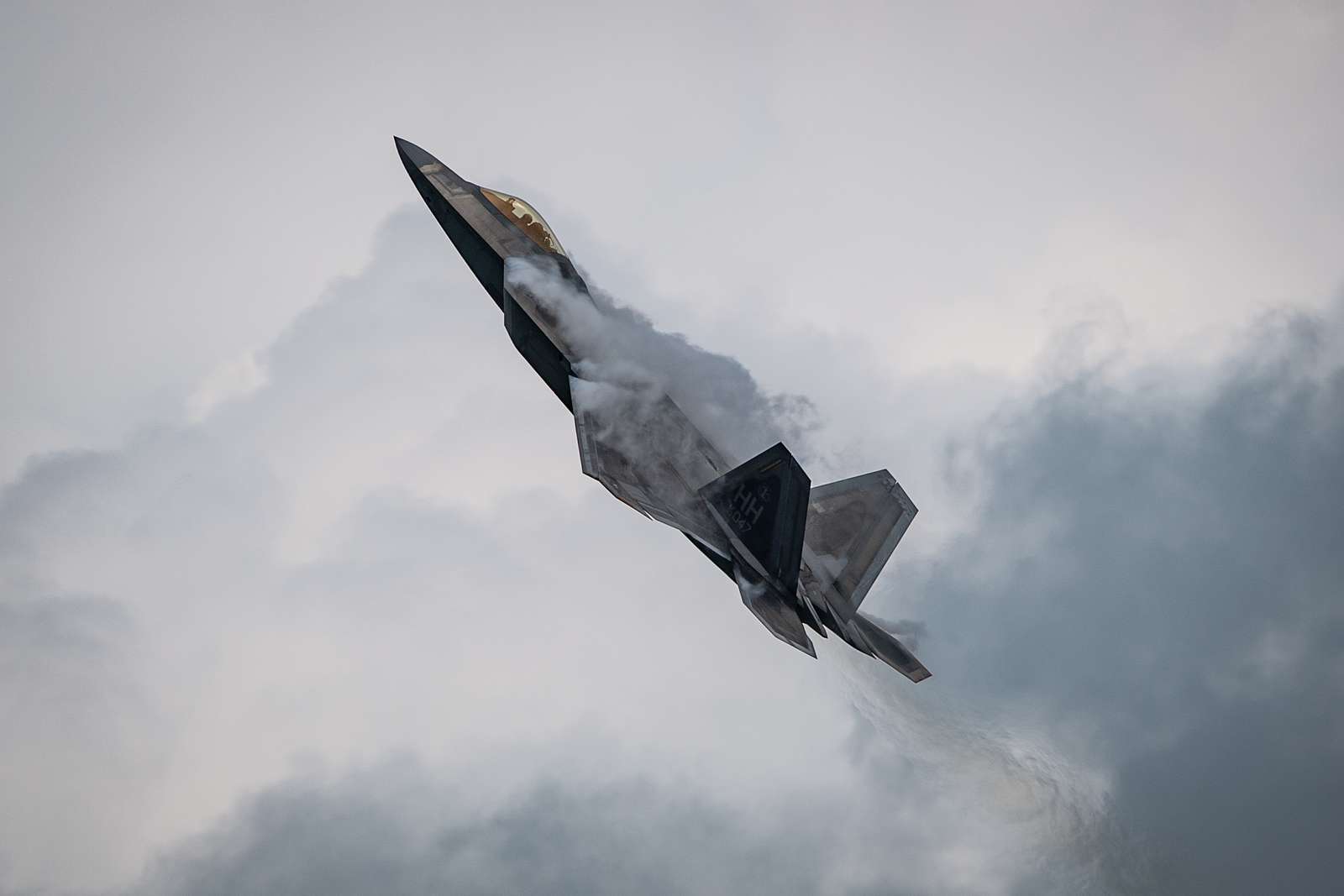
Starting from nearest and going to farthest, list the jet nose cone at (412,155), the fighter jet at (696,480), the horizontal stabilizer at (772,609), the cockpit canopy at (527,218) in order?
the horizontal stabilizer at (772,609)
the fighter jet at (696,480)
the cockpit canopy at (527,218)
the jet nose cone at (412,155)

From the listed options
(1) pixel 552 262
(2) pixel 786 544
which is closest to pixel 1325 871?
(2) pixel 786 544

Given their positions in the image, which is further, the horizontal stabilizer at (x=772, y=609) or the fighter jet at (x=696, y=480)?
the fighter jet at (x=696, y=480)

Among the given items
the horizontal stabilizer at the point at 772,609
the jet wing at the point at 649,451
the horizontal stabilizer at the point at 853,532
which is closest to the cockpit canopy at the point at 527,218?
the jet wing at the point at 649,451

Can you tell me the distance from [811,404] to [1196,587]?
241 feet

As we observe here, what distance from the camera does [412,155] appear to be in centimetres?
4047

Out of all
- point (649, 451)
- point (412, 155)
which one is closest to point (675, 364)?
point (649, 451)

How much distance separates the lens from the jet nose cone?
1585 inches

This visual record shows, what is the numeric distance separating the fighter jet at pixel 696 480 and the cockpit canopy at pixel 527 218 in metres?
0.04

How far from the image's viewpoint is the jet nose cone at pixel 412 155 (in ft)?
132

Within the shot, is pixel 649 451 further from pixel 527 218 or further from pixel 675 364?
pixel 527 218

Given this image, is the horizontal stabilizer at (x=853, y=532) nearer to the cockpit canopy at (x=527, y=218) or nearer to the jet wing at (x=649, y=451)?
the jet wing at (x=649, y=451)

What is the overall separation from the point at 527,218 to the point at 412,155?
18.2 feet

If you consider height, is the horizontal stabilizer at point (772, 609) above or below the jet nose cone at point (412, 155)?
below

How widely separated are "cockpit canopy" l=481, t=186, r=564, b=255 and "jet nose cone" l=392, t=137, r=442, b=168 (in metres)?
2.85
